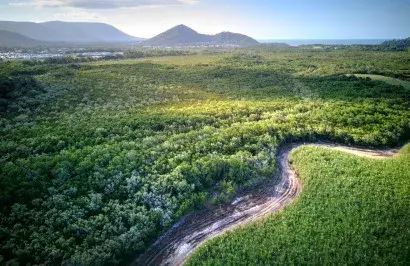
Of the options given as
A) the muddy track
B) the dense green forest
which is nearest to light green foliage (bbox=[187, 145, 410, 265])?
the muddy track

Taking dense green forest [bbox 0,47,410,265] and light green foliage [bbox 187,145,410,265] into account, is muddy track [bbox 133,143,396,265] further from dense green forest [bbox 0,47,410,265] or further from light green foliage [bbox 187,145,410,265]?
light green foliage [bbox 187,145,410,265]

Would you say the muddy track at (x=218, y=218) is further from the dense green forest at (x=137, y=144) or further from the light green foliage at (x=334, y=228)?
the light green foliage at (x=334, y=228)

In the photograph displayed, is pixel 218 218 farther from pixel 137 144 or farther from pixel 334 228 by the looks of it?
pixel 137 144

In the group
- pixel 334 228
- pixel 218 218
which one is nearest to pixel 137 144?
pixel 218 218

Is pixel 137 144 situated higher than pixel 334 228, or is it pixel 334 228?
pixel 137 144

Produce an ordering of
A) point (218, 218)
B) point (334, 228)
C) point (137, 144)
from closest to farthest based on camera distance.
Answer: point (334, 228) < point (218, 218) < point (137, 144)

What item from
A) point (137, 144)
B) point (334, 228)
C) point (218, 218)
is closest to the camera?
point (334, 228)
